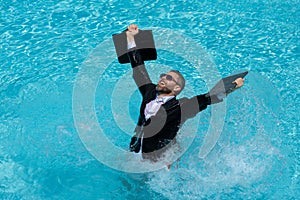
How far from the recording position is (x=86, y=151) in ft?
15.4

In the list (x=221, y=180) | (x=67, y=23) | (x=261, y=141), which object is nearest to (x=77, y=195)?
(x=221, y=180)

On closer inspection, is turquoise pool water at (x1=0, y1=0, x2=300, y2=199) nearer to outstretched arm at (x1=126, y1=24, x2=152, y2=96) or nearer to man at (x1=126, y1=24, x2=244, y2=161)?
man at (x1=126, y1=24, x2=244, y2=161)

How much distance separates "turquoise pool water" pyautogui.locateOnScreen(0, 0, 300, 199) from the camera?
4.38 meters

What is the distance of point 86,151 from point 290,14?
4.01 m

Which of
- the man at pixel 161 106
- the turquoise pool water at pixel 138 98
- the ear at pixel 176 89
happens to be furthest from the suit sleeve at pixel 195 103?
the turquoise pool water at pixel 138 98

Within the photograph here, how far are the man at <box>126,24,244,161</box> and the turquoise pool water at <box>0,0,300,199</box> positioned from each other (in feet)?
2.39

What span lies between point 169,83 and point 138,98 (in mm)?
2036

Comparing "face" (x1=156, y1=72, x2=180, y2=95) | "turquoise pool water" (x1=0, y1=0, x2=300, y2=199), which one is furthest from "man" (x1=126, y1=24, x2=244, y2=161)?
"turquoise pool water" (x1=0, y1=0, x2=300, y2=199)

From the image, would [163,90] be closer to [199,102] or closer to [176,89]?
[176,89]

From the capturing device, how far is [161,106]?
3.47m

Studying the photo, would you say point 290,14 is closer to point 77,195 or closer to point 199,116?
point 199,116

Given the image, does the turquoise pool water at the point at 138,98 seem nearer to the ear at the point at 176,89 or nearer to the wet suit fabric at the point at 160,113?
the wet suit fabric at the point at 160,113

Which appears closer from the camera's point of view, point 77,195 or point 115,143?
point 77,195

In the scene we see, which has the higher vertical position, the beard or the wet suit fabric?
the beard
